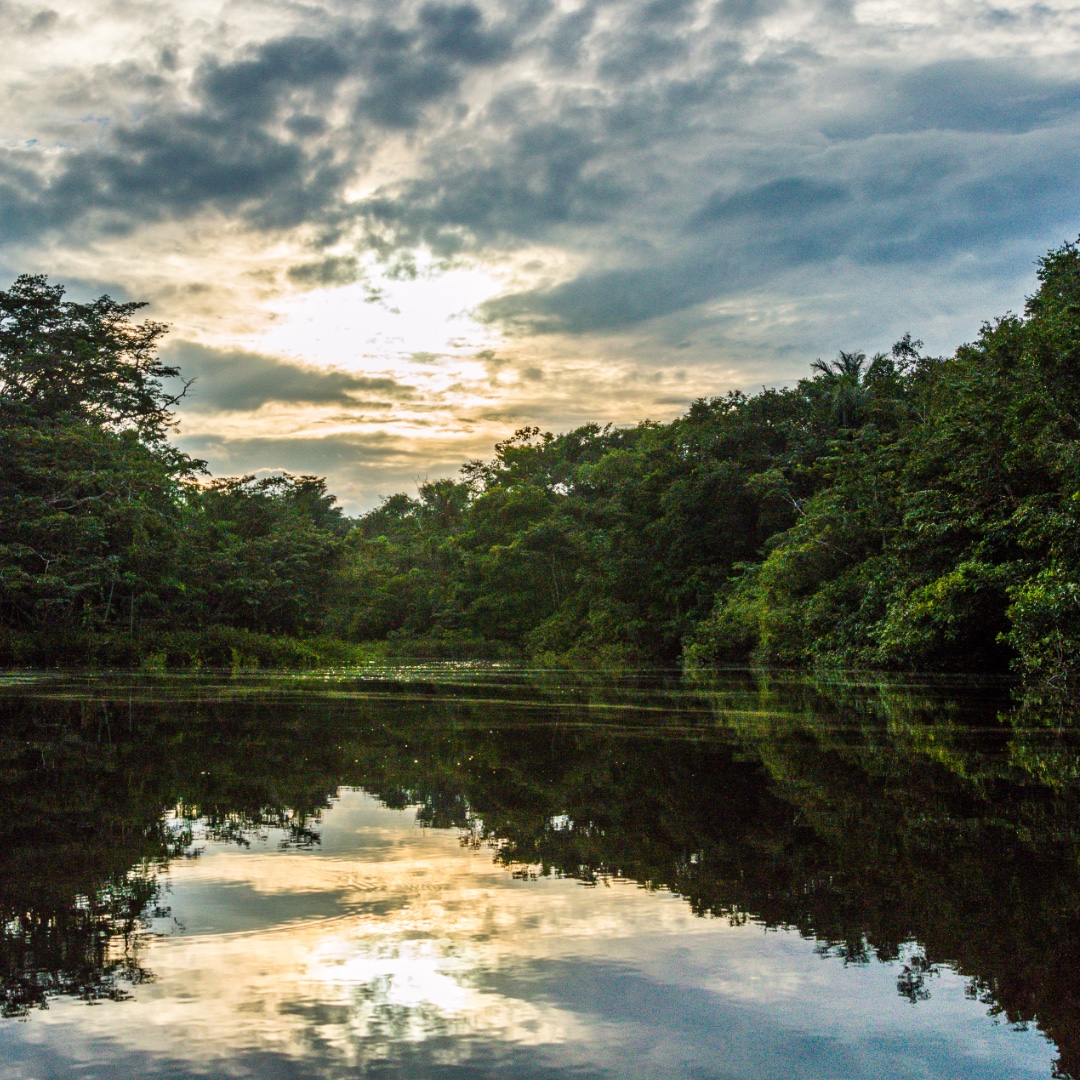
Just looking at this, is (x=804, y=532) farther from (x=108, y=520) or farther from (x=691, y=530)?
(x=108, y=520)

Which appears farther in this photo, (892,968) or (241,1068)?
(892,968)

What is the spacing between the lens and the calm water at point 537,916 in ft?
6.12

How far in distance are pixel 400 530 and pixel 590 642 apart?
109ft

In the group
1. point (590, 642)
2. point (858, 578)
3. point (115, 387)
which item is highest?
point (115, 387)

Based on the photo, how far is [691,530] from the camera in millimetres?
37594

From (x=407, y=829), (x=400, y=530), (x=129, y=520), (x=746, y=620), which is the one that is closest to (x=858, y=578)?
(x=746, y=620)

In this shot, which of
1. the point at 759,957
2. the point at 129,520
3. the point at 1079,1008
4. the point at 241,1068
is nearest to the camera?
the point at 241,1068

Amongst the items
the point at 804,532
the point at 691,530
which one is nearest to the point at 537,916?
the point at 804,532

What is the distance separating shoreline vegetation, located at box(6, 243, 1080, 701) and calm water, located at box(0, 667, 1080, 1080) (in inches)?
378

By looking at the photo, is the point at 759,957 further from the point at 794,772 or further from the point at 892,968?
the point at 794,772

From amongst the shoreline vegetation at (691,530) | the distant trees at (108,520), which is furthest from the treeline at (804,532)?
the distant trees at (108,520)

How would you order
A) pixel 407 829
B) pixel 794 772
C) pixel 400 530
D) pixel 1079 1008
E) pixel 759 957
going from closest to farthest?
pixel 1079 1008
pixel 759 957
pixel 407 829
pixel 794 772
pixel 400 530

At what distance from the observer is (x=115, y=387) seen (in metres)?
29.8

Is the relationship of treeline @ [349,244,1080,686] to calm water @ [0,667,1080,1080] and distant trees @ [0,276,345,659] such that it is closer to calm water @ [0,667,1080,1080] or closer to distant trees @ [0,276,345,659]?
calm water @ [0,667,1080,1080]
